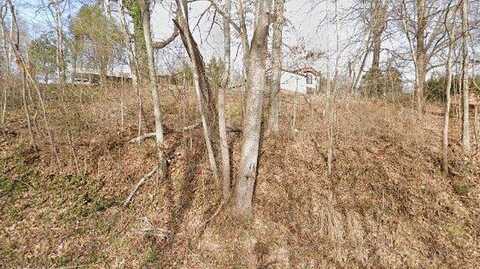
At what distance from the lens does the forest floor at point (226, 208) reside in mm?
4039

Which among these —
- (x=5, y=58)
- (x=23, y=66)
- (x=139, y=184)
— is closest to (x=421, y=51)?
(x=139, y=184)

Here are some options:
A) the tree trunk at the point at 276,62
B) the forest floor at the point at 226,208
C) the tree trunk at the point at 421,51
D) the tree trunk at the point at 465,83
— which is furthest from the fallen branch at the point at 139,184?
the tree trunk at the point at 421,51

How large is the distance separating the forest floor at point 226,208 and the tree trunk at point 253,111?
0.41 metres

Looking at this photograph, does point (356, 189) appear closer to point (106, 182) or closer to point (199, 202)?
point (199, 202)

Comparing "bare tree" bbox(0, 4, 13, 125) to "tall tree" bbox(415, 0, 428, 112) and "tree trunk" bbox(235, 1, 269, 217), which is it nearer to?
"tree trunk" bbox(235, 1, 269, 217)

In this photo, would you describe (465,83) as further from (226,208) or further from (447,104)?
(226,208)

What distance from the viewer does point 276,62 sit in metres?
6.13

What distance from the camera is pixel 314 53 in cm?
638

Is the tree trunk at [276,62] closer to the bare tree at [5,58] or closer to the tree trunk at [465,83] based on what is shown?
the tree trunk at [465,83]

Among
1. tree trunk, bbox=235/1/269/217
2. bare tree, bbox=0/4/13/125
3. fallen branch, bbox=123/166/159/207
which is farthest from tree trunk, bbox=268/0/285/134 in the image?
bare tree, bbox=0/4/13/125

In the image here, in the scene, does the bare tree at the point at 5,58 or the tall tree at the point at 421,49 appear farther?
the tall tree at the point at 421,49

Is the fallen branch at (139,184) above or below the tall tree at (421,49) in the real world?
below

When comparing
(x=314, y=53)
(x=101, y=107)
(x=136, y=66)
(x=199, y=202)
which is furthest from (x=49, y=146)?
(x=314, y=53)

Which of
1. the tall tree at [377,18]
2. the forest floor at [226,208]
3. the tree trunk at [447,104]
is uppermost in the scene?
the tall tree at [377,18]
